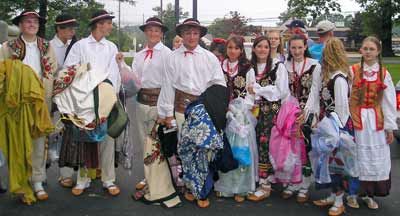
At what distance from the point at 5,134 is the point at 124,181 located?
1538 millimetres

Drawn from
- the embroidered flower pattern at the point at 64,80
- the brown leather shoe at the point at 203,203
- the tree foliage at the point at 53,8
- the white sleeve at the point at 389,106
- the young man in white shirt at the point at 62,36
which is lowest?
the brown leather shoe at the point at 203,203

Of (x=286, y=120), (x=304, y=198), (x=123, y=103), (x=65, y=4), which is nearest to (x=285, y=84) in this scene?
(x=286, y=120)

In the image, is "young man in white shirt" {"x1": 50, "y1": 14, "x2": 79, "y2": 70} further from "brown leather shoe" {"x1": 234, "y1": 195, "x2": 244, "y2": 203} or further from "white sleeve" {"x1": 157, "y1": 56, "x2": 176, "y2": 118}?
"brown leather shoe" {"x1": 234, "y1": 195, "x2": 244, "y2": 203}

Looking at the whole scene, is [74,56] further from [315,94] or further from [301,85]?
[315,94]

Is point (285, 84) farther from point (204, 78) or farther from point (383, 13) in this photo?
point (383, 13)

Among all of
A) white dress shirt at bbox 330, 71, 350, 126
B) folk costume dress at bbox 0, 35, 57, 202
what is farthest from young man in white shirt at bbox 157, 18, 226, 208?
folk costume dress at bbox 0, 35, 57, 202

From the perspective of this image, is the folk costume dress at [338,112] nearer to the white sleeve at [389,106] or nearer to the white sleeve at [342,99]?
the white sleeve at [342,99]

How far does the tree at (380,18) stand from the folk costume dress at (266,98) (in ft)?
120

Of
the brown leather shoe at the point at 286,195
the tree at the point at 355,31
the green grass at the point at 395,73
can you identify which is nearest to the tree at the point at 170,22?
the brown leather shoe at the point at 286,195

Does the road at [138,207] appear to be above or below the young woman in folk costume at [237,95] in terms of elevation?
below

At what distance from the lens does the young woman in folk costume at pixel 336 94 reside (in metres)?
4.40

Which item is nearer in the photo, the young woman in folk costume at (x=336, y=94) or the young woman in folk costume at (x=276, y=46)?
the young woman in folk costume at (x=336, y=94)

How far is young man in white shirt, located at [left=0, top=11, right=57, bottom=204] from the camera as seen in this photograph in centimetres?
483

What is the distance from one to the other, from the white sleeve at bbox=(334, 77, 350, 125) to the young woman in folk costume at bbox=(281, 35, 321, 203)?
28 centimetres
